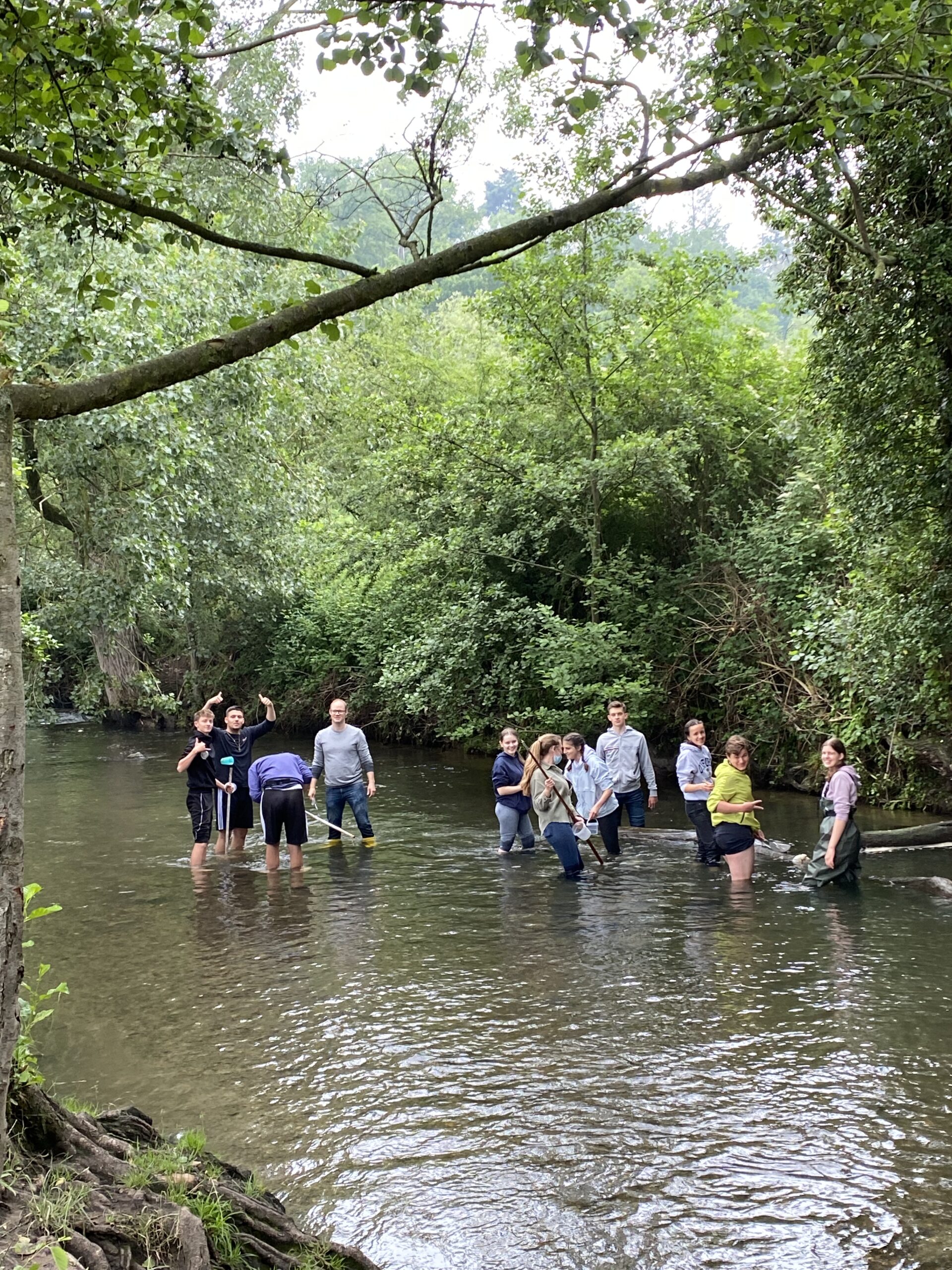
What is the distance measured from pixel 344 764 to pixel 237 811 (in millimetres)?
1642

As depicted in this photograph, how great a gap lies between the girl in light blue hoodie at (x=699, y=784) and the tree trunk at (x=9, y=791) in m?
9.83

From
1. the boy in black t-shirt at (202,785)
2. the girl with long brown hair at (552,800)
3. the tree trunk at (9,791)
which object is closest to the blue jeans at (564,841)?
the girl with long brown hair at (552,800)

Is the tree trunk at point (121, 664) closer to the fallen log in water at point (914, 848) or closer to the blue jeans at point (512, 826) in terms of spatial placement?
the blue jeans at point (512, 826)

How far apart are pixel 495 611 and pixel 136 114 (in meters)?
14.9

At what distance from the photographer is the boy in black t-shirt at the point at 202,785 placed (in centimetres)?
1299

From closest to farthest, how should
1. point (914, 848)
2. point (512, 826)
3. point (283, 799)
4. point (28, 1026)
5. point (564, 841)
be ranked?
point (28, 1026) → point (564, 841) → point (283, 799) → point (914, 848) → point (512, 826)

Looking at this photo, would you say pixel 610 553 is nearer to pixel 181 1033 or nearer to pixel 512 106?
pixel 512 106

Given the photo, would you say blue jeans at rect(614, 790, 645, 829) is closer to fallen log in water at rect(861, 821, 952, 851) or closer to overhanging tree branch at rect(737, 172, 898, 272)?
fallen log in water at rect(861, 821, 952, 851)

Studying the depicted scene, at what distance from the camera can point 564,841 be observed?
1157cm

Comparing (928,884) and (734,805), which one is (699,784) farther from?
(928,884)

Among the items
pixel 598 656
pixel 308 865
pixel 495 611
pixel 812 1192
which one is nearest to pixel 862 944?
pixel 812 1192

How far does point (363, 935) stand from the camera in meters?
9.80

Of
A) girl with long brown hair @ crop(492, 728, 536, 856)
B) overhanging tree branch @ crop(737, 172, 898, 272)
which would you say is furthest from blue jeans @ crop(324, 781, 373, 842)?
overhanging tree branch @ crop(737, 172, 898, 272)

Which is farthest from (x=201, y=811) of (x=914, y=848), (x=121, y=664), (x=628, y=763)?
(x=121, y=664)
